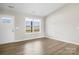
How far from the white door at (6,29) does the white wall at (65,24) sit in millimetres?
737

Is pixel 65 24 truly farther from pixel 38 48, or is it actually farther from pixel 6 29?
pixel 6 29

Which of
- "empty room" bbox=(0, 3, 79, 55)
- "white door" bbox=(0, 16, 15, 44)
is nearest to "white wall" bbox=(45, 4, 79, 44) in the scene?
"empty room" bbox=(0, 3, 79, 55)

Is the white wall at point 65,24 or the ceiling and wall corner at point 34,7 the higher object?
the ceiling and wall corner at point 34,7

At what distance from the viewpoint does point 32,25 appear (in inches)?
95.8

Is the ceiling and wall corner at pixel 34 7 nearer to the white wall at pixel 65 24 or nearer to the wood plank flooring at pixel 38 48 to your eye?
the white wall at pixel 65 24

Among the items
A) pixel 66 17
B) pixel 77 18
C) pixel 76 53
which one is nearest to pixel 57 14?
pixel 66 17

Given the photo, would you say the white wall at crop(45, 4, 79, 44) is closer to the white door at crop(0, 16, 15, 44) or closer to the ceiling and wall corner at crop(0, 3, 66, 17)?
the ceiling and wall corner at crop(0, 3, 66, 17)

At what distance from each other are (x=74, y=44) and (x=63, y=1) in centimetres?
88

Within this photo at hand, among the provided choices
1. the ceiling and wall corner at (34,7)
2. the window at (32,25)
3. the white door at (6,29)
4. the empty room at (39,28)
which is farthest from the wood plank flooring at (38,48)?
the ceiling and wall corner at (34,7)

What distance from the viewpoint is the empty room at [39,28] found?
7.29 ft

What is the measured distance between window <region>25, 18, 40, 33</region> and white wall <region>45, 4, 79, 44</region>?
0.65ft

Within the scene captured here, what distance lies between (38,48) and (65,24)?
741 mm

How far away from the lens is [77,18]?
2.22 metres

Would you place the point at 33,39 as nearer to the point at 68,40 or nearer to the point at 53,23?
the point at 53,23
